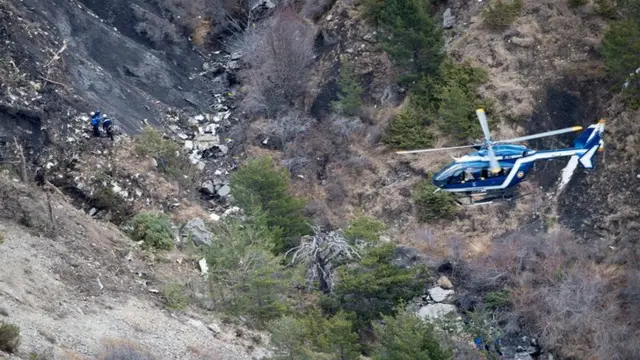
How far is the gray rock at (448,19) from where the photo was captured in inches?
1630

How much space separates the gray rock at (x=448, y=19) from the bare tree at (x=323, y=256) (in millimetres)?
12542

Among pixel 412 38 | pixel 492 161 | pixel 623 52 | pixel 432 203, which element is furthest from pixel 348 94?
pixel 492 161

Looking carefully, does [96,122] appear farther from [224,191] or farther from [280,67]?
[280,67]

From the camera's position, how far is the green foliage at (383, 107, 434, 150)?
39.0 metres

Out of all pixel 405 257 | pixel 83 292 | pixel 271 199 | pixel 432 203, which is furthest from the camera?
pixel 432 203

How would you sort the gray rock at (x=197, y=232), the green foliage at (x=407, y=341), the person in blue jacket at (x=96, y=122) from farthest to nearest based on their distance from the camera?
the person in blue jacket at (x=96, y=122), the gray rock at (x=197, y=232), the green foliage at (x=407, y=341)

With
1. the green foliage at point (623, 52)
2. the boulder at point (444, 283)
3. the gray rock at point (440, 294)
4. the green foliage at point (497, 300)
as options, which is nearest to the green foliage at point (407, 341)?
the gray rock at point (440, 294)

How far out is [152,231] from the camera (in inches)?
1303

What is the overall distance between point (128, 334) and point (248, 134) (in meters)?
18.1

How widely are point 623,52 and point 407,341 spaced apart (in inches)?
612

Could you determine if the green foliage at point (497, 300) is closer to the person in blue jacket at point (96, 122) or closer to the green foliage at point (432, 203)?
the green foliage at point (432, 203)

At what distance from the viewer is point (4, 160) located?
3309 cm

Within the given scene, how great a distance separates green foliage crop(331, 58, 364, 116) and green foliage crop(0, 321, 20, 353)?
73.2ft

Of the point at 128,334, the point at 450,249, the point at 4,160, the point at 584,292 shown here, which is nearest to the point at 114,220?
the point at 4,160
